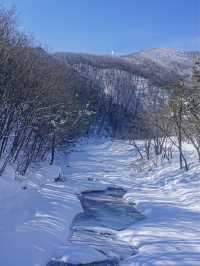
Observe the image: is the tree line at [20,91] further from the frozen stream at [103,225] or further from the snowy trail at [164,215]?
the snowy trail at [164,215]

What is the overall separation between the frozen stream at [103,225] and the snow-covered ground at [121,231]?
0.96 feet

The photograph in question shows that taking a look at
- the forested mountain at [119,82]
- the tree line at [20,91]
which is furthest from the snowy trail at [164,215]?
the forested mountain at [119,82]

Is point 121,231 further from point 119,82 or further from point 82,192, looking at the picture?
point 119,82

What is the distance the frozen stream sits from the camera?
Answer: 37.7 feet

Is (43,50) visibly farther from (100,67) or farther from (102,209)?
(100,67)

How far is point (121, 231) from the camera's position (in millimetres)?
14484

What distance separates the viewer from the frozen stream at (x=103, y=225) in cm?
1148

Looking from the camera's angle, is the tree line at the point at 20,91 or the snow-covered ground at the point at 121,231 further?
the tree line at the point at 20,91

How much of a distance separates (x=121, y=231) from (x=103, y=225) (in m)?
1.10

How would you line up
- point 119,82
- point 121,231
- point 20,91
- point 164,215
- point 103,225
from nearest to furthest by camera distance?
1. point 121,231
2. point 103,225
3. point 164,215
4. point 20,91
5. point 119,82

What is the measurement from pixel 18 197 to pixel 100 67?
133 meters

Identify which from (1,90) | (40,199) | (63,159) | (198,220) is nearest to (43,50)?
(1,90)

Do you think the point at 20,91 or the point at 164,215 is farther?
the point at 20,91

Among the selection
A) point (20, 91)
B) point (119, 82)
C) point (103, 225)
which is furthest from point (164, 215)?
point (119, 82)
